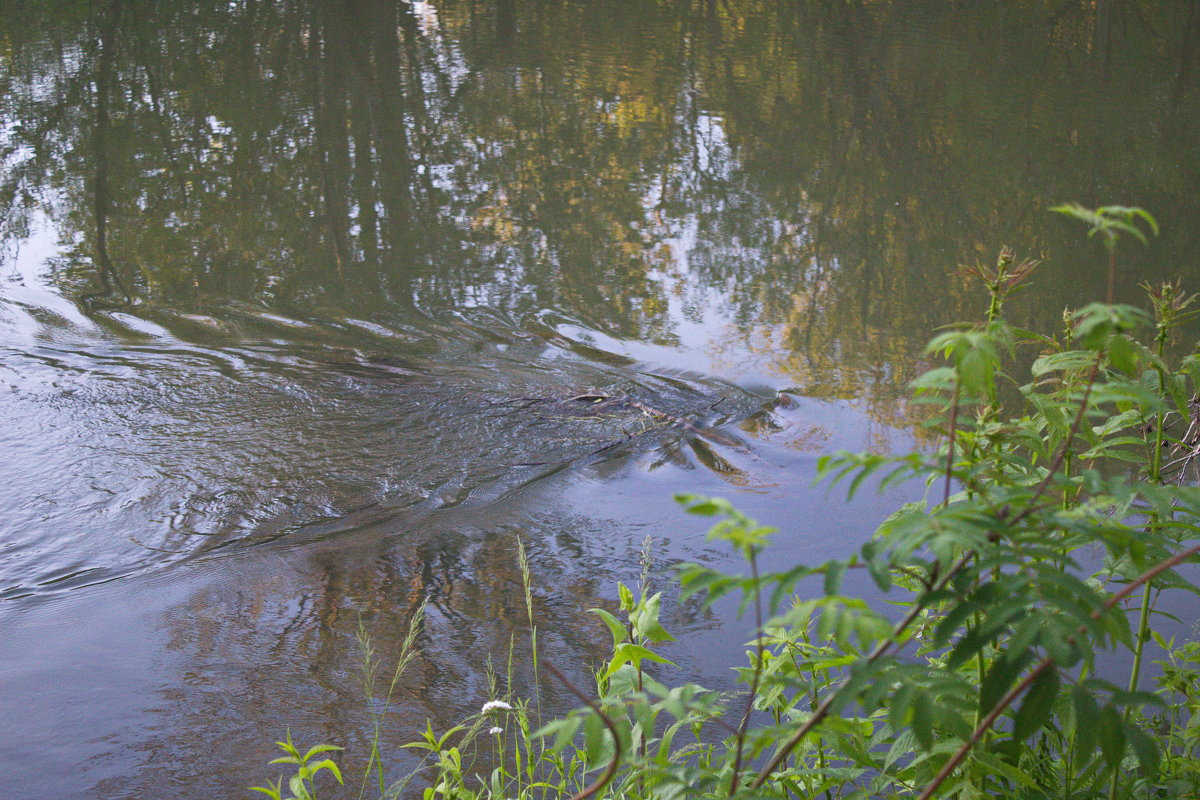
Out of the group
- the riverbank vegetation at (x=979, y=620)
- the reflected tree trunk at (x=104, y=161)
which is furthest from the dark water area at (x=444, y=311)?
the riverbank vegetation at (x=979, y=620)

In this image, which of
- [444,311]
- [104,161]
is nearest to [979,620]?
[444,311]

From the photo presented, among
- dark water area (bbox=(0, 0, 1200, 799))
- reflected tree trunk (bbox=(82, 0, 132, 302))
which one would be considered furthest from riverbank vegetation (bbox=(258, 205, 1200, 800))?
reflected tree trunk (bbox=(82, 0, 132, 302))

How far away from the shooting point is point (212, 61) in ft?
42.2

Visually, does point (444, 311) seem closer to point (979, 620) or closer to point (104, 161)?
point (104, 161)

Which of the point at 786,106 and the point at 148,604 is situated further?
the point at 786,106

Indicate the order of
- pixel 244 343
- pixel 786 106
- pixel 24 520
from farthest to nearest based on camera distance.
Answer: pixel 786 106 < pixel 244 343 < pixel 24 520

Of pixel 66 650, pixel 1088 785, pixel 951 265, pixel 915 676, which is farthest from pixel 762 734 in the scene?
pixel 951 265

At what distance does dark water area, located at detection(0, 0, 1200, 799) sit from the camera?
3879mm

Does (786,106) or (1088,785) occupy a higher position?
(786,106)

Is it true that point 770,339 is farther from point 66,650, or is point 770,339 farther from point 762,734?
point 762,734

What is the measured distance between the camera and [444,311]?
721 centimetres

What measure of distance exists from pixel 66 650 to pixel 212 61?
431 inches

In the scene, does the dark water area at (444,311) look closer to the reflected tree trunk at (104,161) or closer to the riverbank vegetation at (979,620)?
the reflected tree trunk at (104,161)

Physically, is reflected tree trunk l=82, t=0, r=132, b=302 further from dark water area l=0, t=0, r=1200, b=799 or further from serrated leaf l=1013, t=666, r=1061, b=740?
serrated leaf l=1013, t=666, r=1061, b=740
